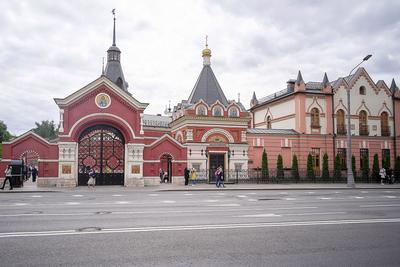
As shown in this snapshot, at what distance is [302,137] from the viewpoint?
38.1 m

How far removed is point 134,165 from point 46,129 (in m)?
81.2

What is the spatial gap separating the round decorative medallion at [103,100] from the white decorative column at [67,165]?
12.1 feet

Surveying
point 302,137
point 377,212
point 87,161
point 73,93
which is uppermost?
point 73,93

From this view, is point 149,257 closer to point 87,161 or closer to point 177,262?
point 177,262

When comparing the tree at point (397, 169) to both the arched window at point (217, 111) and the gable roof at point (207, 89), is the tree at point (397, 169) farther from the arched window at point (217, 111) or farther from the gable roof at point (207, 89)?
the arched window at point (217, 111)

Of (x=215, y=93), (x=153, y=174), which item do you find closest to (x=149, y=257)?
(x=153, y=174)

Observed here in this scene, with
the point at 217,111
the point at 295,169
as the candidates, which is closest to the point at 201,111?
the point at 217,111

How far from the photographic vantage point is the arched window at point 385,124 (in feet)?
135

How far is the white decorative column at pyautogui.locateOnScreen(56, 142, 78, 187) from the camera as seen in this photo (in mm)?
27469

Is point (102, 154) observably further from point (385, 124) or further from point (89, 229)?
point (385, 124)

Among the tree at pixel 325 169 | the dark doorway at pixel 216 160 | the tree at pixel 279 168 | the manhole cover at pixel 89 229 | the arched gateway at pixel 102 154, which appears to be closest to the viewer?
the manhole cover at pixel 89 229

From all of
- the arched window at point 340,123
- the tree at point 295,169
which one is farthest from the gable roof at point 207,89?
the arched window at point 340,123

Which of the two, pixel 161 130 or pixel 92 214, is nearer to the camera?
pixel 92 214

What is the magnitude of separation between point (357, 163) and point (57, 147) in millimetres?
30864
